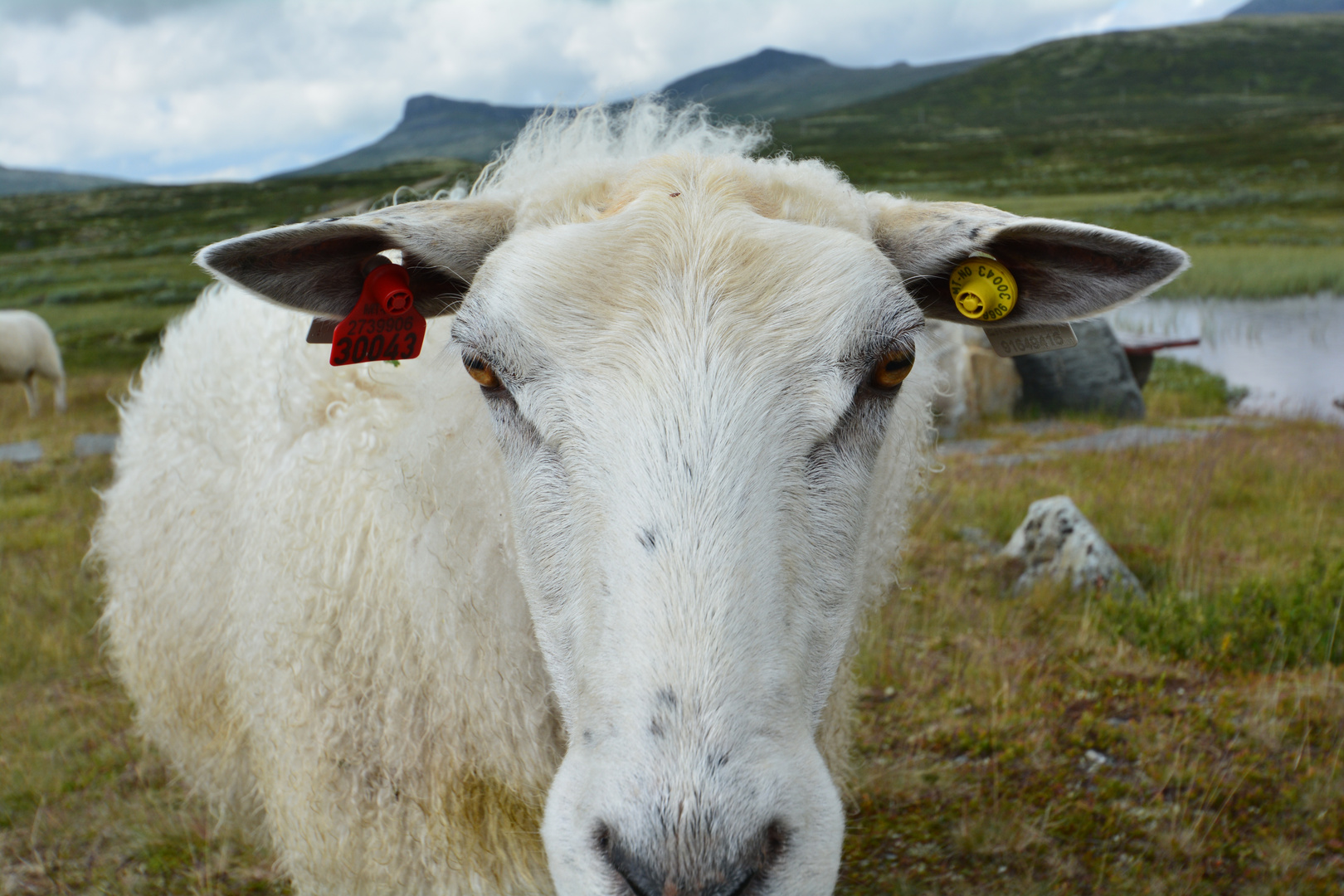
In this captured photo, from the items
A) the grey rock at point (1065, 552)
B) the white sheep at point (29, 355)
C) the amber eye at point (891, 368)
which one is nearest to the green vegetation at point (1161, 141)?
the amber eye at point (891, 368)

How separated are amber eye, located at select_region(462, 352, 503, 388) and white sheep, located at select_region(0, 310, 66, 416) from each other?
13.9 m

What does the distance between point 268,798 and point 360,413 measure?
1182 millimetres

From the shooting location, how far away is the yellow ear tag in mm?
1985

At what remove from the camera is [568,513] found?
1558 millimetres

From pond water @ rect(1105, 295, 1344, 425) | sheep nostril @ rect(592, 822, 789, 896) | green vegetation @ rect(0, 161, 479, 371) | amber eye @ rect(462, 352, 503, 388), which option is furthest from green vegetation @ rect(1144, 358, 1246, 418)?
sheep nostril @ rect(592, 822, 789, 896)

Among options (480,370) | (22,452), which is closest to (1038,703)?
(480,370)

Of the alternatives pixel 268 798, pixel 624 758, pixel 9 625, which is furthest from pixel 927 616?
pixel 9 625

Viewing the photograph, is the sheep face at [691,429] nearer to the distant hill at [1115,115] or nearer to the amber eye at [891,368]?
the amber eye at [891,368]

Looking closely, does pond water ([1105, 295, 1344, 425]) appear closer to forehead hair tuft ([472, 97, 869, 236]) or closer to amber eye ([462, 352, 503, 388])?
forehead hair tuft ([472, 97, 869, 236])

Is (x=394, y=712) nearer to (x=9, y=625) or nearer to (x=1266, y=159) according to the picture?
(x=9, y=625)

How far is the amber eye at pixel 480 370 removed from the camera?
1.74 meters

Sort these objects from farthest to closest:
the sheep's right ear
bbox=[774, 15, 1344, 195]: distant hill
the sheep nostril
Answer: bbox=[774, 15, 1344, 195]: distant hill < the sheep's right ear < the sheep nostril

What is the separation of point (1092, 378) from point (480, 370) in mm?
10430

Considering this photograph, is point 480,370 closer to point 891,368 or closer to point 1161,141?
point 891,368
